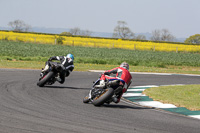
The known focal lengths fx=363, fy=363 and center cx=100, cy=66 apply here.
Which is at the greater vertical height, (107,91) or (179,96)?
(107,91)

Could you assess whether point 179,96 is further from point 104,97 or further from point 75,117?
point 75,117

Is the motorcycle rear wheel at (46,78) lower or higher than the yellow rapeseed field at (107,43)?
higher

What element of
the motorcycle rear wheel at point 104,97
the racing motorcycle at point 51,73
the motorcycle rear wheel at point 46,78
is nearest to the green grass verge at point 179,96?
the motorcycle rear wheel at point 104,97

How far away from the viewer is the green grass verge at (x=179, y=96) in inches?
448

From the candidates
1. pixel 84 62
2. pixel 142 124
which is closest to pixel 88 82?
pixel 142 124

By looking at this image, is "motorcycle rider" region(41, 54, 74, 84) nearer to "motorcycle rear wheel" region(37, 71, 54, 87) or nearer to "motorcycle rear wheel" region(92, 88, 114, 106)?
"motorcycle rear wheel" region(37, 71, 54, 87)

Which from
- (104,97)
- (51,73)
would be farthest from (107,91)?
(51,73)

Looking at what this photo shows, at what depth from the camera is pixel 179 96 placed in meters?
13.2

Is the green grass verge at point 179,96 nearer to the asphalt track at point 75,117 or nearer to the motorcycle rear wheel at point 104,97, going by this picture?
the asphalt track at point 75,117

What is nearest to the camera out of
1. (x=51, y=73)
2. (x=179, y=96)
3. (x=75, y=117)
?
(x=75, y=117)

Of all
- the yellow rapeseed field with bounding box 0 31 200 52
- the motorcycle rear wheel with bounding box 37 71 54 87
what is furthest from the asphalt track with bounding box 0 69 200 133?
the yellow rapeseed field with bounding box 0 31 200 52

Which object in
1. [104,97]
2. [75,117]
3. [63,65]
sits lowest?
[75,117]

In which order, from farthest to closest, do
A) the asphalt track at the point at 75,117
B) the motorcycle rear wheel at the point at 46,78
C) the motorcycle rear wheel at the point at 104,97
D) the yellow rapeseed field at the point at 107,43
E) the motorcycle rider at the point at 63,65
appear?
the yellow rapeseed field at the point at 107,43 → the motorcycle rider at the point at 63,65 → the motorcycle rear wheel at the point at 46,78 → the motorcycle rear wheel at the point at 104,97 → the asphalt track at the point at 75,117

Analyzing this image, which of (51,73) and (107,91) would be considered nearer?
(107,91)
